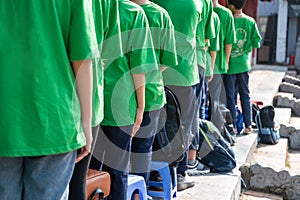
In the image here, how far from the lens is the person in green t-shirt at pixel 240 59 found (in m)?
5.65

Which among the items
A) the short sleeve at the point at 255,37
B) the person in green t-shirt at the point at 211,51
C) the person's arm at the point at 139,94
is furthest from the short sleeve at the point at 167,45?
the short sleeve at the point at 255,37

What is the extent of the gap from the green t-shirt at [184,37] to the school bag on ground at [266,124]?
2942 millimetres

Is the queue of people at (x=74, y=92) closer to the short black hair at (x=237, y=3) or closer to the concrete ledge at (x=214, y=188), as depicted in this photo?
the concrete ledge at (x=214, y=188)

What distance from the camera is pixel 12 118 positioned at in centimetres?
149

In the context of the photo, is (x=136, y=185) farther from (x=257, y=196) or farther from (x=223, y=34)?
(x=223, y=34)

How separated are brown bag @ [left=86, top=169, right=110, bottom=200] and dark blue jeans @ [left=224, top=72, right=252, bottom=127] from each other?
3.62 m

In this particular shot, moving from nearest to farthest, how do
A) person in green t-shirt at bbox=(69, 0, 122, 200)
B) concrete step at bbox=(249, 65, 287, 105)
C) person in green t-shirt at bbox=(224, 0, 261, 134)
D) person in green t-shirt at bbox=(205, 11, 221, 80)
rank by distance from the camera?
person in green t-shirt at bbox=(69, 0, 122, 200) < person in green t-shirt at bbox=(205, 11, 221, 80) < person in green t-shirt at bbox=(224, 0, 261, 134) < concrete step at bbox=(249, 65, 287, 105)

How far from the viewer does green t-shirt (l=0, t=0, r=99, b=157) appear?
1480 mm

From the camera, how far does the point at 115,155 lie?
2.43 meters

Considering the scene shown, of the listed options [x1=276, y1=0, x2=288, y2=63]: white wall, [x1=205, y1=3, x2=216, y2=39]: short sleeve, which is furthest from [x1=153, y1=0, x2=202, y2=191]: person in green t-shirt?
[x1=276, y1=0, x2=288, y2=63]: white wall

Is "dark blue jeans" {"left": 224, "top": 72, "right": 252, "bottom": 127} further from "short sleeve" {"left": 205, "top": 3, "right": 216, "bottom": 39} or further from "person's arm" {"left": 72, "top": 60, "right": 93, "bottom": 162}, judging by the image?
"person's arm" {"left": 72, "top": 60, "right": 93, "bottom": 162}

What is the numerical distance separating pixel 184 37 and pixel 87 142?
5.74 feet

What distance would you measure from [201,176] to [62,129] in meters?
2.82

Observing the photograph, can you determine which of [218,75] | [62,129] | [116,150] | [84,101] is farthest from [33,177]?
[218,75]
